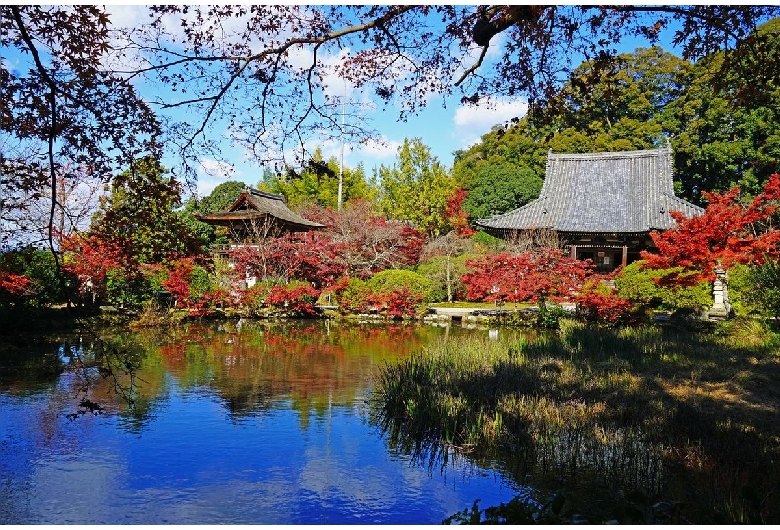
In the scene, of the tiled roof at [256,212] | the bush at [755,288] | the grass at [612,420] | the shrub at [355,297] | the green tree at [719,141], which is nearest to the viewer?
the grass at [612,420]

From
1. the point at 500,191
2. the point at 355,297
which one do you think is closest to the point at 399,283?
the point at 355,297

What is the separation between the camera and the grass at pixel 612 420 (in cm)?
378

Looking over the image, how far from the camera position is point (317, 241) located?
1656cm

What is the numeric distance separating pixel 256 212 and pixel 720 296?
42.6 ft

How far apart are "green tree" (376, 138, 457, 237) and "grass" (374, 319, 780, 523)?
17382 mm

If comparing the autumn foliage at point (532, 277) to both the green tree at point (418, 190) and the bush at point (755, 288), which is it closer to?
the bush at point (755, 288)

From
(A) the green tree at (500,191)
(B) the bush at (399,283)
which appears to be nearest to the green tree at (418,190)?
(A) the green tree at (500,191)

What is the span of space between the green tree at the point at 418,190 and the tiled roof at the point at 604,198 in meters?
5.15

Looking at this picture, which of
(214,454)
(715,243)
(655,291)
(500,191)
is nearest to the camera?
(214,454)

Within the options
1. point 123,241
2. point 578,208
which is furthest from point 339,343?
point 578,208

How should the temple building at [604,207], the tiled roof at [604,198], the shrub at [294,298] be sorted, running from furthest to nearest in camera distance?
1. the tiled roof at [604,198]
2. the temple building at [604,207]
3. the shrub at [294,298]

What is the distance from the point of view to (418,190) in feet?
84.5

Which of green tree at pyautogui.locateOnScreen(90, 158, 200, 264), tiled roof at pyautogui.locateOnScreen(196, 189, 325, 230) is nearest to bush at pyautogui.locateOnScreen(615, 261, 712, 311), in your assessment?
green tree at pyautogui.locateOnScreen(90, 158, 200, 264)

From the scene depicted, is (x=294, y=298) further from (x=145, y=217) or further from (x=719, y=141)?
(x=719, y=141)
